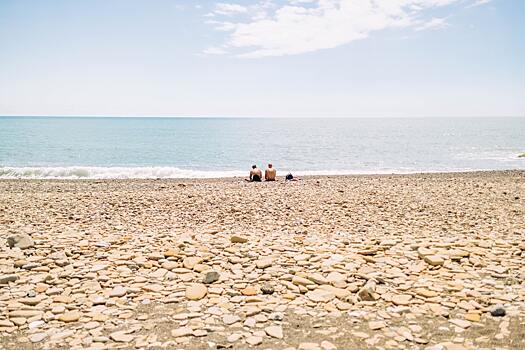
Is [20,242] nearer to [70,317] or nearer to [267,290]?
[70,317]

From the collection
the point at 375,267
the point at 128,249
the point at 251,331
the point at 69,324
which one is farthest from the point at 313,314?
the point at 128,249

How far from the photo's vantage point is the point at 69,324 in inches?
193

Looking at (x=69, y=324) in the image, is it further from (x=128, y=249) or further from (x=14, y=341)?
(x=128, y=249)

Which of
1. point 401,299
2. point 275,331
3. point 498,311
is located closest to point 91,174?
point 275,331

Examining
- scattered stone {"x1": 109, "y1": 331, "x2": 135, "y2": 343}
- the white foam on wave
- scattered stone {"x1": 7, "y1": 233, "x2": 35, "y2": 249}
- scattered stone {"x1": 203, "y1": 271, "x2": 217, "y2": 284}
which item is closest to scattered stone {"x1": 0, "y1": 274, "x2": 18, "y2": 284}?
scattered stone {"x1": 7, "y1": 233, "x2": 35, "y2": 249}

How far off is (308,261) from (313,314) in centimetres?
184

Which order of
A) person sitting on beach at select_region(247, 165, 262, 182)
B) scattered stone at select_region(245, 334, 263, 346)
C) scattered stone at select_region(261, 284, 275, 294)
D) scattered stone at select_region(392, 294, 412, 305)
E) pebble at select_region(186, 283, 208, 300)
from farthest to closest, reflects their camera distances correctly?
A: person sitting on beach at select_region(247, 165, 262, 182) < scattered stone at select_region(261, 284, 275, 294) < pebble at select_region(186, 283, 208, 300) < scattered stone at select_region(392, 294, 412, 305) < scattered stone at select_region(245, 334, 263, 346)

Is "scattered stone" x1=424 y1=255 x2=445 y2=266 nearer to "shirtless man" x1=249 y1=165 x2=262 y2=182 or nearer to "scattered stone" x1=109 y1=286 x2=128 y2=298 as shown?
"scattered stone" x1=109 y1=286 x2=128 y2=298

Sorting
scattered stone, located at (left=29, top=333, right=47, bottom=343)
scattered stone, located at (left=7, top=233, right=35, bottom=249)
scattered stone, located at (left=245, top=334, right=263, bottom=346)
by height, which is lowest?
scattered stone, located at (left=29, top=333, right=47, bottom=343)

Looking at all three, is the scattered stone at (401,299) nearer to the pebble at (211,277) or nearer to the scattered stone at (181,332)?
the pebble at (211,277)

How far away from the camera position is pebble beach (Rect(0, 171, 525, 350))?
4621 millimetres

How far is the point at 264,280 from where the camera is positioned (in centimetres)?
623

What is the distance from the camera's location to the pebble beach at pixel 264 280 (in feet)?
15.2

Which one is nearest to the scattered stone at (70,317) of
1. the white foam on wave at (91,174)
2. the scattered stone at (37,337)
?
the scattered stone at (37,337)
